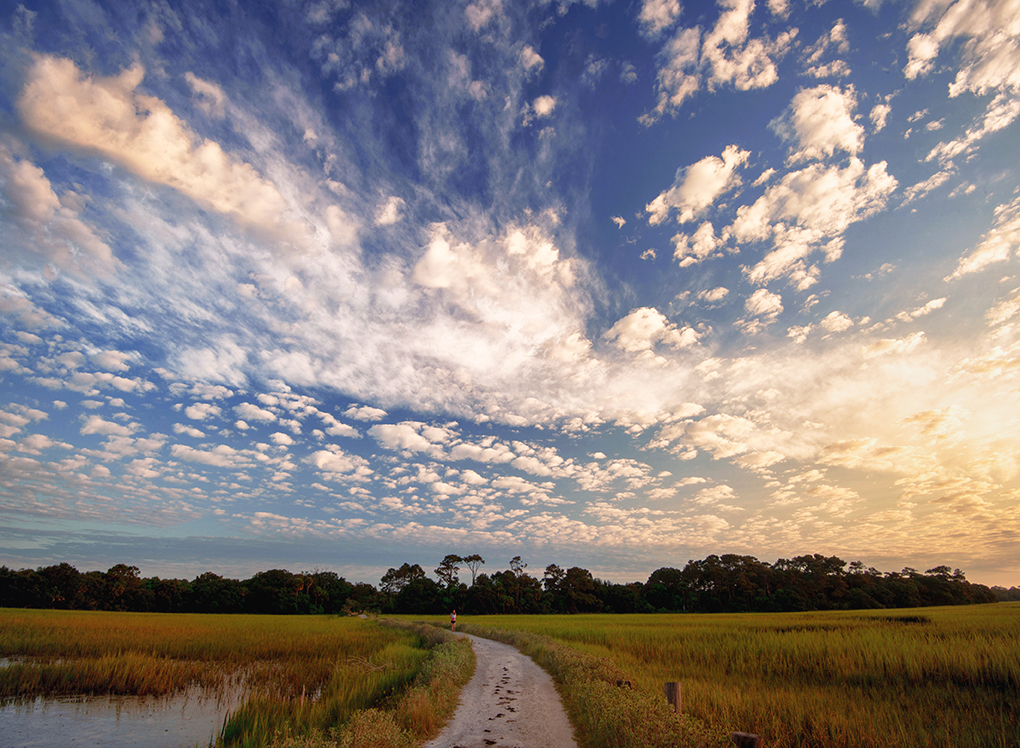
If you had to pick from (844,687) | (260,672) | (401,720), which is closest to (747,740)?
(401,720)

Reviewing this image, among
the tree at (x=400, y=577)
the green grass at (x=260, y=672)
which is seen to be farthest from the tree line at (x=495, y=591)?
the green grass at (x=260, y=672)

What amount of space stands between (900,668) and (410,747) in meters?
12.9

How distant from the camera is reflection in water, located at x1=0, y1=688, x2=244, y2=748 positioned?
938 centimetres

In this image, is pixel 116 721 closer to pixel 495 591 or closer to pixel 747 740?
pixel 747 740

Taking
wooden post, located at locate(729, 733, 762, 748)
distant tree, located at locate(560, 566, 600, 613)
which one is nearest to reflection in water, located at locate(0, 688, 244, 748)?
wooden post, located at locate(729, 733, 762, 748)

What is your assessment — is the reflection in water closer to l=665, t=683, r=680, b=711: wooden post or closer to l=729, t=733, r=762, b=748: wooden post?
l=665, t=683, r=680, b=711: wooden post

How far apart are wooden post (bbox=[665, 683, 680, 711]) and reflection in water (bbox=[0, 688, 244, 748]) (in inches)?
333

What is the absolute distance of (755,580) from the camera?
3169 inches

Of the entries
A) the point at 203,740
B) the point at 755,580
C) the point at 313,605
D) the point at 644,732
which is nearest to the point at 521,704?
the point at 644,732

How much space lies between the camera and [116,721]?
10789 mm

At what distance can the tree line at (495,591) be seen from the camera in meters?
62.4

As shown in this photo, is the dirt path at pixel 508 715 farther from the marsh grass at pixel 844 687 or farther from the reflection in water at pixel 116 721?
the reflection in water at pixel 116 721

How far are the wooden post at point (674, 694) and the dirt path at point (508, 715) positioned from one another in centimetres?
176

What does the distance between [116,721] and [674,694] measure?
42.8 ft
